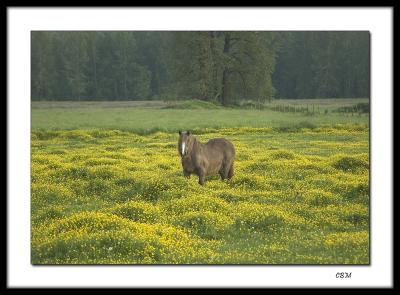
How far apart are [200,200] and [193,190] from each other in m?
1.25

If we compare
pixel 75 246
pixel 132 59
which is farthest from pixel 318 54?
pixel 75 246

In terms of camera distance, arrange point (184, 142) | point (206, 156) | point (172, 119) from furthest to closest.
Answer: point (172, 119)
point (206, 156)
point (184, 142)

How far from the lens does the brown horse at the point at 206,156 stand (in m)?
18.1

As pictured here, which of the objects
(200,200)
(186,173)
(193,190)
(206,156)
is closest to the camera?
(200,200)

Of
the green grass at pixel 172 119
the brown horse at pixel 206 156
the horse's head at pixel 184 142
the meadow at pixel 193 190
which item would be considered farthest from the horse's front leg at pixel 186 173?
the green grass at pixel 172 119

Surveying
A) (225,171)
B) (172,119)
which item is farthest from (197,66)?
(225,171)

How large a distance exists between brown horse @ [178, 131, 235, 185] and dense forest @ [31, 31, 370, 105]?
1813 mm

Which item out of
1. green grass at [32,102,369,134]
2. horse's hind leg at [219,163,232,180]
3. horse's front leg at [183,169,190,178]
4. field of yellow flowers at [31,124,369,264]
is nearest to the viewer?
field of yellow flowers at [31,124,369,264]

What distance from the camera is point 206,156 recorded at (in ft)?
64.5

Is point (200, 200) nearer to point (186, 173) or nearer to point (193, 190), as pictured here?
point (193, 190)

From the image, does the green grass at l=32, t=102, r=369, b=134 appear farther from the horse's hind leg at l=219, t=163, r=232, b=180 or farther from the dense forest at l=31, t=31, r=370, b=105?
the horse's hind leg at l=219, t=163, r=232, b=180

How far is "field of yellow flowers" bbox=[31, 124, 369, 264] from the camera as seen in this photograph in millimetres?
14398

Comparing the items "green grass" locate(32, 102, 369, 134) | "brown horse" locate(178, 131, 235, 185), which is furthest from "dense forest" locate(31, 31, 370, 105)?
"brown horse" locate(178, 131, 235, 185)
